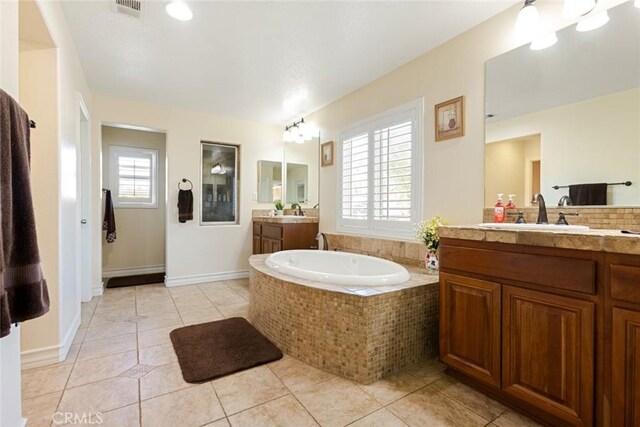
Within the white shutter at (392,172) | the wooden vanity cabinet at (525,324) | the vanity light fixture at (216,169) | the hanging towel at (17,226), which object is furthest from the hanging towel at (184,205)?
the wooden vanity cabinet at (525,324)

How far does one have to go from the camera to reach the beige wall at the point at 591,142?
1.49 metres

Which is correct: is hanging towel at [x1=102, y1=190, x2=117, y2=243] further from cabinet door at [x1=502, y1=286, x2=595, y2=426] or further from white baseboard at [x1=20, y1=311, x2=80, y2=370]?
cabinet door at [x1=502, y1=286, x2=595, y2=426]

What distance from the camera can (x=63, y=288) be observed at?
203cm

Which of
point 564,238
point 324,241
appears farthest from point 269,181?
point 564,238

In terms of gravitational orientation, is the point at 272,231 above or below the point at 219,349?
above

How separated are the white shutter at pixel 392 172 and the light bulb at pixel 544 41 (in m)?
1.00

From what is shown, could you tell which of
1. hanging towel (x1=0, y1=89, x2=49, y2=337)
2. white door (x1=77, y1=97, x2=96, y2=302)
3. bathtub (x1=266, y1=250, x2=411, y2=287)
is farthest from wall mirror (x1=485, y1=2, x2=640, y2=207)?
white door (x1=77, y1=97, x2=96, y2=302)

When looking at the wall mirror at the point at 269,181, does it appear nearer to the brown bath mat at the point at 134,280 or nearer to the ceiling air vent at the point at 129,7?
the brown bath mat at the point at 134,280

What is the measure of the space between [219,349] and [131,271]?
327cm

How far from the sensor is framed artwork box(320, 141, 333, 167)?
11.9 feet

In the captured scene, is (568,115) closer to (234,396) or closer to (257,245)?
(234,396)

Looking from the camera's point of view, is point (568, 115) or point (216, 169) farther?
point (216, 169)

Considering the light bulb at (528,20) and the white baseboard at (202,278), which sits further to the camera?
the white baseboard at (202,278)

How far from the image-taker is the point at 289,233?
11.9 ft
